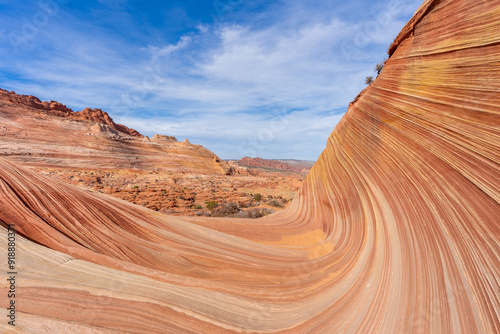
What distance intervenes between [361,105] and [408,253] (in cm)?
327

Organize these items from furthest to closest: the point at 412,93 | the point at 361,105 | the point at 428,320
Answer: the point at 361,105
the point at 412,93
the point at 428,320

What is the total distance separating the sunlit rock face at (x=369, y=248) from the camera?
1.76 m

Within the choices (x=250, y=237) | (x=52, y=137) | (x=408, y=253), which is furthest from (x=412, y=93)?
(x=52, y=137)

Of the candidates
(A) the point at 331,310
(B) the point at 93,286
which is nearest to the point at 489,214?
(A) the point at 331,310

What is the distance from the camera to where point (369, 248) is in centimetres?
310

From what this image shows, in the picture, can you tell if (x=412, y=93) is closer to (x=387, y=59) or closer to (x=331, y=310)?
(x=387, y=59)

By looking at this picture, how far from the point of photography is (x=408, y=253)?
96.1 inches

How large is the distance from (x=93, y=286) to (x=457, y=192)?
3637 millimetres

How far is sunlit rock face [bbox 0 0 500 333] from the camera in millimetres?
1757

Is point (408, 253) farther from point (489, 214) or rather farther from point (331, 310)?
point (331, 310)

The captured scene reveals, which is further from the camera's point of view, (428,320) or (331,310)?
(331,310)

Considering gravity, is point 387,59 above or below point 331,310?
above

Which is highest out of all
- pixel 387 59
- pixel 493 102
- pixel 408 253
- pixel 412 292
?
Answer: pixel 387 59

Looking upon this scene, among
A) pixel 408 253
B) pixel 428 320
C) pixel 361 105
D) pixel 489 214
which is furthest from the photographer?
pixel 361 105
